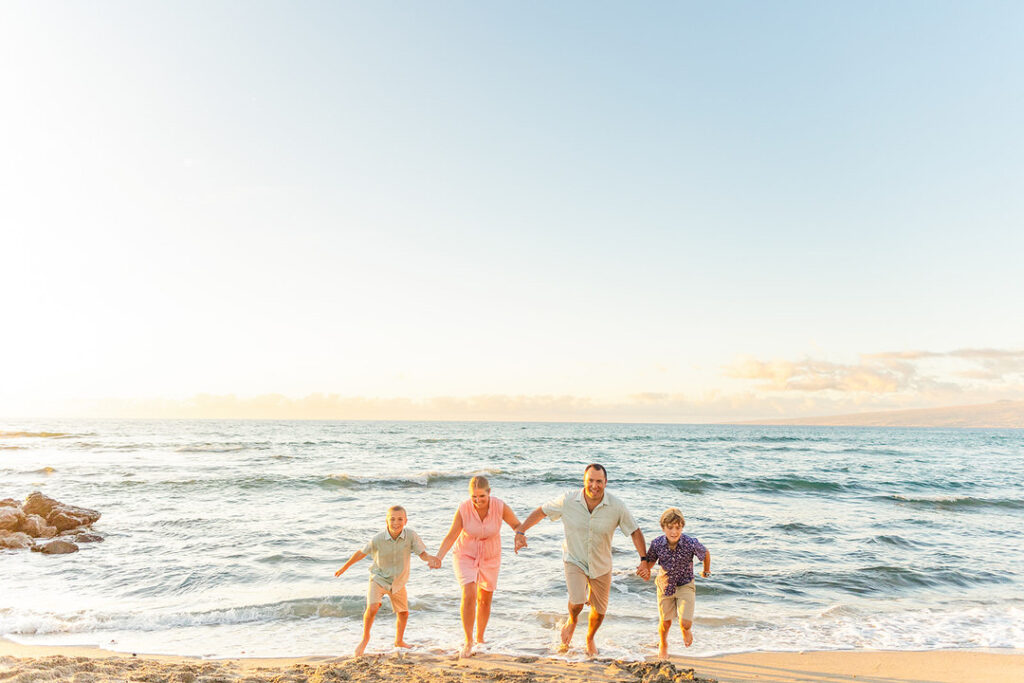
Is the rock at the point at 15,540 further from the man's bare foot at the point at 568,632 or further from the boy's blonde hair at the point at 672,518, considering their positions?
the boy's blonde hair at the point at 672,518

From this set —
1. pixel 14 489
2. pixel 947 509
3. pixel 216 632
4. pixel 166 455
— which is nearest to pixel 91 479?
pixel 14 489

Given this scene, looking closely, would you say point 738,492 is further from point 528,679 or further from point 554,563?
point 528,679

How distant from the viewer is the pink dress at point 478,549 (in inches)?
245

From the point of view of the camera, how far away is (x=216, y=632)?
7.36 m

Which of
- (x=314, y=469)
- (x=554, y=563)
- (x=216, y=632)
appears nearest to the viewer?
(x=216, y=632)

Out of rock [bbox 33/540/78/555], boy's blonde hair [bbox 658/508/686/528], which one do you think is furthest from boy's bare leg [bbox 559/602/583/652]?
rock [bbox 33/540/78/555]

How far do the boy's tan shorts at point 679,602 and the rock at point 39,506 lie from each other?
14.7 meters

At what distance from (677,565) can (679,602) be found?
44 cm

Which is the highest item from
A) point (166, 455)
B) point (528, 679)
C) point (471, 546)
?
point (471, 546)

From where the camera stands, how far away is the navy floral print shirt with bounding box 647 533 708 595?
232 inches

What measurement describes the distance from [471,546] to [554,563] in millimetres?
5009

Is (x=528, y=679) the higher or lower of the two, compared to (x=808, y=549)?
higher

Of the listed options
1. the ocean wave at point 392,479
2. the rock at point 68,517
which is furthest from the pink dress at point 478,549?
the ocean wave at point 392,479

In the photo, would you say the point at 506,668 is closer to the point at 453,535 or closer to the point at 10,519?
the point at 453,535
